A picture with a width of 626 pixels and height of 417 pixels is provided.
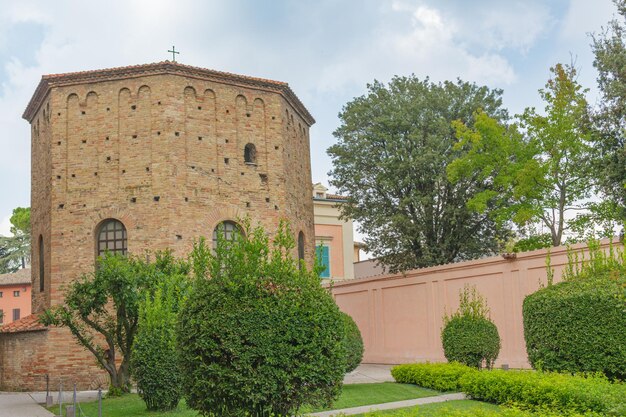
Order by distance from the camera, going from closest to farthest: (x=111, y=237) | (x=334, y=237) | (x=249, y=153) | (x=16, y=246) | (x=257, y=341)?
(x=257, y=341)
(x=111, y=237)
(x=249, y=153)
(x=334, y=237)
(x=16, y=246)

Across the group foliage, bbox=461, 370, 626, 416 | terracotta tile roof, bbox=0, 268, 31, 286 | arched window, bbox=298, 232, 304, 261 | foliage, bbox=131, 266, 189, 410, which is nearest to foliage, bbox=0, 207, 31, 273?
terracotta tile roof, bbox=0, 268, 31, 286

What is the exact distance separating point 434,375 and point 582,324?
15.3 feet

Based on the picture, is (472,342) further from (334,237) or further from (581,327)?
(334,237)

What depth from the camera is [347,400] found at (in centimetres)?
1491

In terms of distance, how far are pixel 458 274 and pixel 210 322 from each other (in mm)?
15813

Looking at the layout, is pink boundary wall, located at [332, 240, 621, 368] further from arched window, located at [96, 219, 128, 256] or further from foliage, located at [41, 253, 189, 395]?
foliage, located at [41, 253, 189, 395]

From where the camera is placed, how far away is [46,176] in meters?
24.5

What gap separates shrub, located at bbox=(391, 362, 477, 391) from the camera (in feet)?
51.3

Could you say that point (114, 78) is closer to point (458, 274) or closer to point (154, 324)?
point (154, 324)

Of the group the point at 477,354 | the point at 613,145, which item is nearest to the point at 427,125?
the point at 613,145

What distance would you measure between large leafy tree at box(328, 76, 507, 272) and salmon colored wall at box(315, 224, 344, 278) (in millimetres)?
10660

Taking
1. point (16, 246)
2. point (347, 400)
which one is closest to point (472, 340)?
point (347, 400)

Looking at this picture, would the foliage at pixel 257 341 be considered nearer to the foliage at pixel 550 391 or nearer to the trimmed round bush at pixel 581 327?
the foliage at pixel 550 391

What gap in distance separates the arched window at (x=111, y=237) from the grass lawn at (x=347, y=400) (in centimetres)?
646
